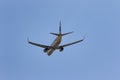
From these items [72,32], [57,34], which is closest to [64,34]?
[57,34]

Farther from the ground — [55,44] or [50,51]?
[55,44]

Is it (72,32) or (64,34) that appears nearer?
(72,32)

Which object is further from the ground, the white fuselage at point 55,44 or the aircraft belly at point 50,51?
the white fuselage at point 55,44

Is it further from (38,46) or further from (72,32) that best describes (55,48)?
(72,32)

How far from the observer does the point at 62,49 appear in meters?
186

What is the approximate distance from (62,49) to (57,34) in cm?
705

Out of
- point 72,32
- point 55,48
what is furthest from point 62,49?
point 72,32

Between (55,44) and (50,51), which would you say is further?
(50,51)

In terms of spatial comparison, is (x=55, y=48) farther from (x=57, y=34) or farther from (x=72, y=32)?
(x=72, y=32)

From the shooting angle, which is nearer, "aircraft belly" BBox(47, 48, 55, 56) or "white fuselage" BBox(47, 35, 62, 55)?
"white fuselage" BBox(47, 35, 62, 55)

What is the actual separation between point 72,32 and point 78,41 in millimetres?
22953

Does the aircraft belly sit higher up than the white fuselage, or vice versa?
the white fuselage

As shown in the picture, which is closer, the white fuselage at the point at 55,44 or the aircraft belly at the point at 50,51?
the white fuselage at the point at 55,44

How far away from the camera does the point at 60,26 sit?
605 feet
